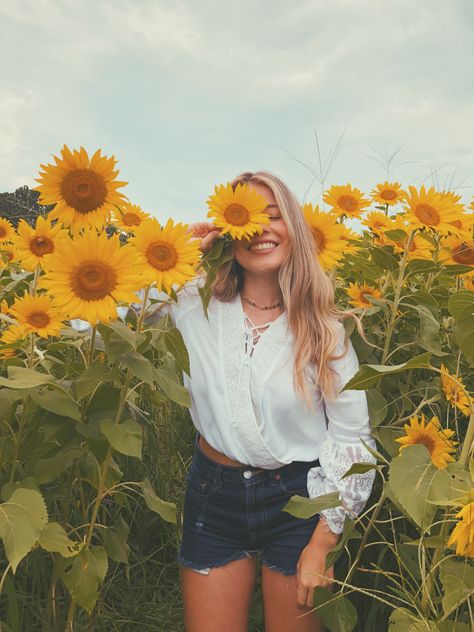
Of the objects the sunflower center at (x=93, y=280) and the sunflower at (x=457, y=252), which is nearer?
the sunflower center at (x=93, y=280)

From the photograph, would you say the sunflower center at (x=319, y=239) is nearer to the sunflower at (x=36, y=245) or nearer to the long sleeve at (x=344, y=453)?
the long sleeve at (x=344, y=453)

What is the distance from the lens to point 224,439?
207 cm

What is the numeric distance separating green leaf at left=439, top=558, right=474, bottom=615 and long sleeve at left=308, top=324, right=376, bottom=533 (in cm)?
59

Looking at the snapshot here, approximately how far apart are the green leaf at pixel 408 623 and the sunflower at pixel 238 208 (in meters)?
1.08

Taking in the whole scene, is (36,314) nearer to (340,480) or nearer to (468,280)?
(340,480)

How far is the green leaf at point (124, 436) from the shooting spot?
1.48 metres

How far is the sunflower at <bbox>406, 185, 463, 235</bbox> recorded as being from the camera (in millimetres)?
2150

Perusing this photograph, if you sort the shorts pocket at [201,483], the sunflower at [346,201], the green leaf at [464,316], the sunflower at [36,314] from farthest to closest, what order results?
the sunflower at [346,201]
the shorts pocket at [201,483]
the sunflower at [36,314]
the green leaf at [464,316]

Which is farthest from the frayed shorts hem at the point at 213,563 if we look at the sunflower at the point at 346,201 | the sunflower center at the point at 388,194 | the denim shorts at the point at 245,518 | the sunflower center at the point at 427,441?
the sunflower center at the point at 388,194

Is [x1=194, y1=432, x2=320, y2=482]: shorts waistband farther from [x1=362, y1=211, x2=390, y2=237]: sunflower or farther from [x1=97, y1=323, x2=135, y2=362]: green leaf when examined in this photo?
[x1=362, y1=211, x2=390, y2=237]: sunflower

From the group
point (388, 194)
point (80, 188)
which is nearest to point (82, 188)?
point (80, 188)

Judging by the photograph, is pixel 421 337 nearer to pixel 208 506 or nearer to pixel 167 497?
pixel 208 506

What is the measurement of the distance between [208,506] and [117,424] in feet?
2.42

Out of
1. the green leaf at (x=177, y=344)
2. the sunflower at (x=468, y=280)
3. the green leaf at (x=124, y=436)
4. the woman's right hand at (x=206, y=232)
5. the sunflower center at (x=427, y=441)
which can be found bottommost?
the sunflower center at (x=427, y=441)
